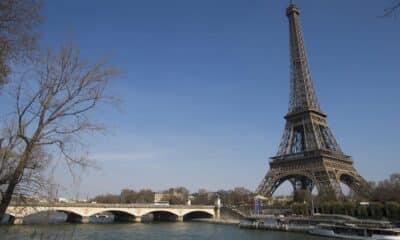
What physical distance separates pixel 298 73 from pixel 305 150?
58.8ft

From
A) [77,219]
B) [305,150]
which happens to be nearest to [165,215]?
Result: [77,219]

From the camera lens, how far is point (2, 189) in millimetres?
6418

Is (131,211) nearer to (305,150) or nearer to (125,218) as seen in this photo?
(125,218)

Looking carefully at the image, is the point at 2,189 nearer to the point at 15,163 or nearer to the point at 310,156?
the point at 15,163

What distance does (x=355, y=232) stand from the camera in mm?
35844

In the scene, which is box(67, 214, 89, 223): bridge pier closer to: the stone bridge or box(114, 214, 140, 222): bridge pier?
the stone bridge

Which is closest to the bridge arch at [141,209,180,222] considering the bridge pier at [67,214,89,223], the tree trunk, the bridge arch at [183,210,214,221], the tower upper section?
the bridge arch at [183,210,214,221]

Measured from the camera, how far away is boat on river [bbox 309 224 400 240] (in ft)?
106

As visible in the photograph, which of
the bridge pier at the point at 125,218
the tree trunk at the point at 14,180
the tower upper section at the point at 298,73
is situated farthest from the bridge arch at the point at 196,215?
the tree trunk at the point at 14,180

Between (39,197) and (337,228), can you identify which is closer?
(39,197)

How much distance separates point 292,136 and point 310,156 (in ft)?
27.7

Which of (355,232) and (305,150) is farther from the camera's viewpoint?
(305,150)

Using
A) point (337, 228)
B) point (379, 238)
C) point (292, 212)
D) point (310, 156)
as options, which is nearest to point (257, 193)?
point (292, 212)

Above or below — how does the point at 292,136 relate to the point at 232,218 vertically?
above
